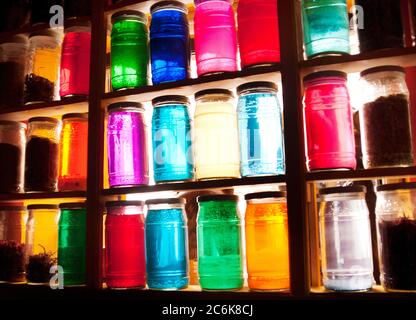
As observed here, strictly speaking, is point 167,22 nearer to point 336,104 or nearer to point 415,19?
point 336,104

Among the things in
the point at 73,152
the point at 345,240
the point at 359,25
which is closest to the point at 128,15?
the point at 73,152

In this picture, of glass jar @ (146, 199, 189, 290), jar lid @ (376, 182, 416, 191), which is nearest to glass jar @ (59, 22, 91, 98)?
glass jar @ (146, 199, 189, 290)

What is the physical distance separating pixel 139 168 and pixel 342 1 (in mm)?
716

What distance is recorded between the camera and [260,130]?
45.9 inches

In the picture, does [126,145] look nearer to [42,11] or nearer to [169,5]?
[169,5]

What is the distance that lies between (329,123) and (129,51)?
64cm

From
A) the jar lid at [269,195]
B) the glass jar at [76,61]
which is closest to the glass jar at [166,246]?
the jar lid at [269,195]

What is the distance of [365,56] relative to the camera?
1.07 m

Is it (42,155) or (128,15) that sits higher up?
(128,15)

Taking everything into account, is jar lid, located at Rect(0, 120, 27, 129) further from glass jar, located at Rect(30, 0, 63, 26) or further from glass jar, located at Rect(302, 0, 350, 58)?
glass jar, located at Rect(302, 0, 350, 58)

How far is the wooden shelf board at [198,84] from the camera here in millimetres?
1169

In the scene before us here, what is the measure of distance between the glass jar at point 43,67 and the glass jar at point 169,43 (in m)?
0.41

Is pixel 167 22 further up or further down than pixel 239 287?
further up
